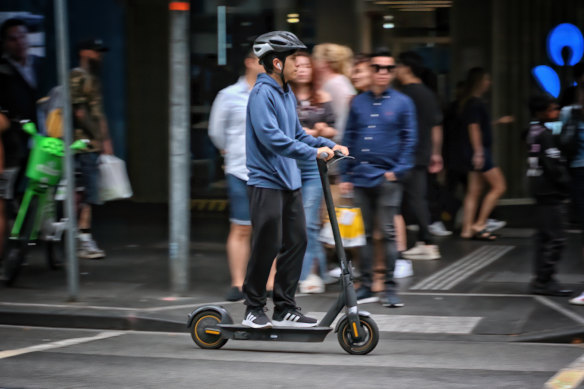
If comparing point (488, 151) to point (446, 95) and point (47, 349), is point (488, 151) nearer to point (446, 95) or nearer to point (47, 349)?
point (446, 95)

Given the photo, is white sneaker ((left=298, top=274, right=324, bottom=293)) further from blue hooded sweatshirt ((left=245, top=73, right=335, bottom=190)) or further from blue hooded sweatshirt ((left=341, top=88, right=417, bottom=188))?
blue hooded sweatshirt ((left=245, top=73, right=335, bottom=190))

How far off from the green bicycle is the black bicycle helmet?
3.25 m

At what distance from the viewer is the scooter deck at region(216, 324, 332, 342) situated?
676 centimetres

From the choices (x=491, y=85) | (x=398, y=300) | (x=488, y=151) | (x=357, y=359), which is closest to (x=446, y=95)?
(x=491, y=85)

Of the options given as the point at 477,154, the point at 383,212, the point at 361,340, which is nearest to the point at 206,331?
the point at 361,340

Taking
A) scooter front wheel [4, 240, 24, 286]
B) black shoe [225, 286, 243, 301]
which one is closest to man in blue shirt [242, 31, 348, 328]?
black shoe [225, 286, 243, 301]

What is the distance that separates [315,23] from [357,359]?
27.4ft

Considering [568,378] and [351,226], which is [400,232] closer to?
[351,226]

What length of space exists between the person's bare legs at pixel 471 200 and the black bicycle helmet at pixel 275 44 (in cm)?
531

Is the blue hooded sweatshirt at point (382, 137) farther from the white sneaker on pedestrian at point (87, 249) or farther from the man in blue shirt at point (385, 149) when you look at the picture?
the white sneaker on pedestrian at point (87, 249)

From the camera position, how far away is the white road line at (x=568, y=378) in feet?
19.2

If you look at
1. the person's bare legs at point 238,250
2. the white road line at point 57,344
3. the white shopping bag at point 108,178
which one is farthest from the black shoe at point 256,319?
the white shopping bag at point 108,178

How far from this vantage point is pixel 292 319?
6992mm

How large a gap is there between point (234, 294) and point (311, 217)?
89 cm
